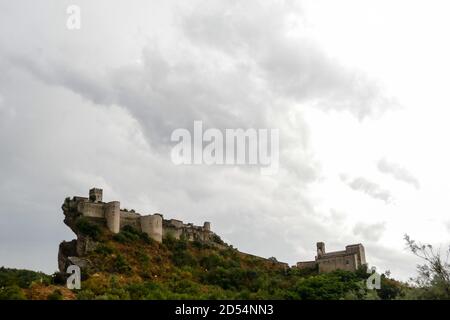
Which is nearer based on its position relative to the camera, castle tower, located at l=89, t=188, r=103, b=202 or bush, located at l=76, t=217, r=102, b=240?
bush, located at l=76, t=217, r=102, b=240

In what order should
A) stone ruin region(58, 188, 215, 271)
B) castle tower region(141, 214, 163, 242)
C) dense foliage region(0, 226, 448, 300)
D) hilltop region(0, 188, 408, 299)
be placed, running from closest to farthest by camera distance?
1. dense foliage region(0, 226, 448, 300)
2. hilltop region(0, 188, 408, 299)
3. stone ruin region(58, 188, 215, 271)
4. castle tower region(141, 214, 163, 242)

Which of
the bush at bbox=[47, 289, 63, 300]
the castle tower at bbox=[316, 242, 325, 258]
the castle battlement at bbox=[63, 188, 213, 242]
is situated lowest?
the bush at bbox=[47, 289, 63, 300]

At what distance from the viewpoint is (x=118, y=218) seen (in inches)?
2149

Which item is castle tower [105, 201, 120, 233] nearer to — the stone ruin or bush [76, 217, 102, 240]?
the stone ruin

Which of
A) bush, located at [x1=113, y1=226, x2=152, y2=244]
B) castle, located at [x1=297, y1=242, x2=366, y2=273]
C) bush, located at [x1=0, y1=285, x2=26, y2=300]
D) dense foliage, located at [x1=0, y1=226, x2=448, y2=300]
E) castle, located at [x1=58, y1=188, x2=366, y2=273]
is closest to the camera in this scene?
bush, located at [x1=0, y1=285, x2=26, y2=300]

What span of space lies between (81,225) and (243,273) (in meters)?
16.8

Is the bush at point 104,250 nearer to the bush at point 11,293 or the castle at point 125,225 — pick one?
the castle at point 125,225

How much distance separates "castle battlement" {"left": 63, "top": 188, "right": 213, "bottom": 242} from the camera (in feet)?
177

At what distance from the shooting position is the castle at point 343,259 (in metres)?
60.2

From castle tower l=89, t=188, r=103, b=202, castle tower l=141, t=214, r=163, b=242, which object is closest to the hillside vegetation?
castle tower l=141, t=214, r=163, b=242

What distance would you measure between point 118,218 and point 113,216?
2.27 feet

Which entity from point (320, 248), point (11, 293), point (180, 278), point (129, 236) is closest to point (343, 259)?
point (320, 248)

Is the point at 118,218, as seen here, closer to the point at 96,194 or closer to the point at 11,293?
the point at 96,194

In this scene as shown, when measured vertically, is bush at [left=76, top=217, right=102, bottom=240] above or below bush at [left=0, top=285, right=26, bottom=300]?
above
